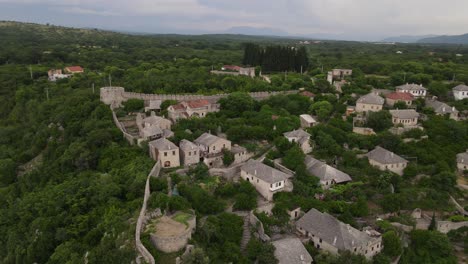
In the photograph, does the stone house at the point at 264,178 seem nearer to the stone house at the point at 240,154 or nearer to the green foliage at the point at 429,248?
the stone house at the point at 240,154

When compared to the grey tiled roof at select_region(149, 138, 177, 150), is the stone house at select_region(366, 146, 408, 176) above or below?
→ below

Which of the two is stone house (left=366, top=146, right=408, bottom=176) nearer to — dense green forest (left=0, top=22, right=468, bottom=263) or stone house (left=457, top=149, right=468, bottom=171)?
dense green forest (left=0, top=22, right=468, bottom=263)

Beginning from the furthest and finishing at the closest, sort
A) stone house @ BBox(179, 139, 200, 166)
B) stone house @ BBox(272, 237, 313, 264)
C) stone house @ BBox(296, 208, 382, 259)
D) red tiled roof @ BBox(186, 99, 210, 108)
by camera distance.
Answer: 1. red tiled roof @ BBox(186, 99, 210, 108)
2. stone house @ BBox(179, 139, 200, 166)
3. stone house @ BBox(296, 208, 382, 259)
4. stone house @ BBox(272, 237, 313, 264)

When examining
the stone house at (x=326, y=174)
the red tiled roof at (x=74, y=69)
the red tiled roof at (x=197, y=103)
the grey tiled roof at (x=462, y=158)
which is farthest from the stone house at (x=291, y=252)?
the red tiled roof at (x=74, y=69)

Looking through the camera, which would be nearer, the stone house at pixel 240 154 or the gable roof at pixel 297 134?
the stone house at pixel 240 154

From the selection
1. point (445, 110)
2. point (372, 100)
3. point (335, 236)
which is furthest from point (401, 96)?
point (335, 236)

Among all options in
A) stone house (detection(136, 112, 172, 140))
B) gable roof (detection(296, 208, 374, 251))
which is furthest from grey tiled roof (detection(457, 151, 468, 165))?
stone house (detection(136, 112, 172, 140))
